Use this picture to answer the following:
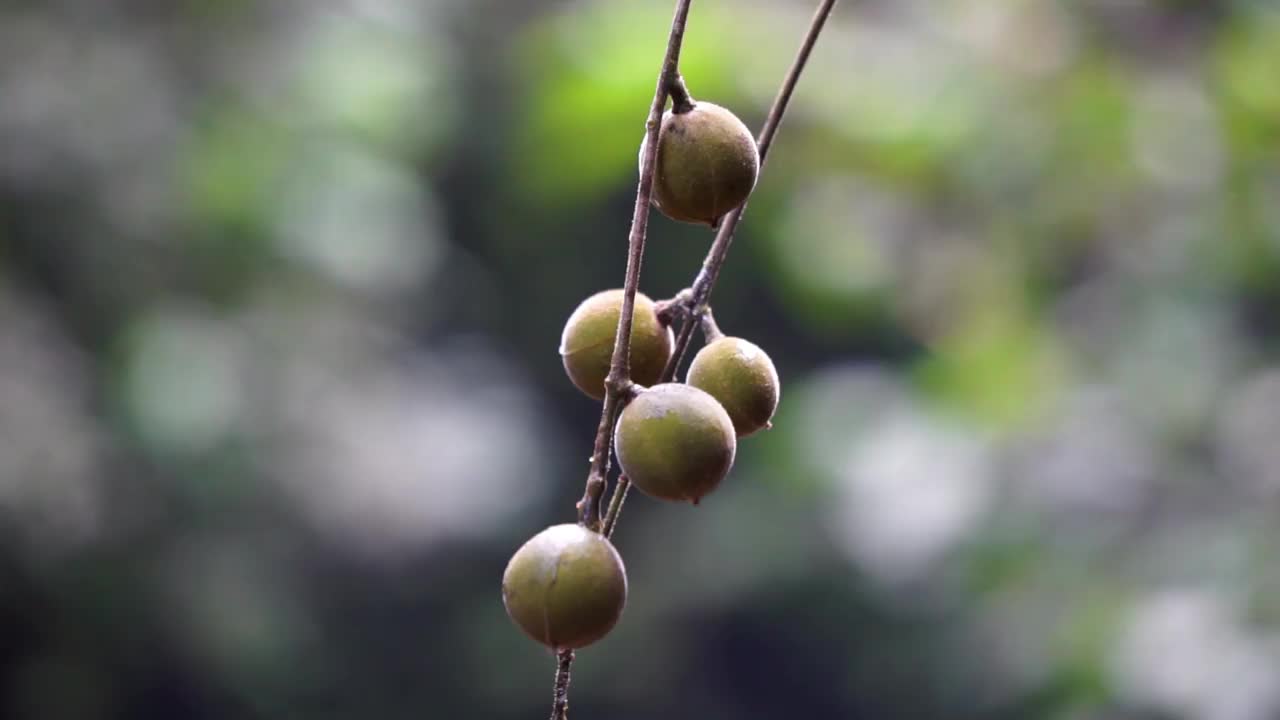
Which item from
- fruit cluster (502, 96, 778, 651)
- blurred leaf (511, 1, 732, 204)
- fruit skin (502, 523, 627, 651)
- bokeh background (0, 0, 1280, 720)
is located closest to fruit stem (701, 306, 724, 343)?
fruit cluster (502, 96, 778, 651)

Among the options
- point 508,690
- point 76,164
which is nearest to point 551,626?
point 76,164

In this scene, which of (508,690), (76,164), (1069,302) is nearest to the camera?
(1069,302)

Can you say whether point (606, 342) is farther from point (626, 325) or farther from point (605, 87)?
point (605, 87)

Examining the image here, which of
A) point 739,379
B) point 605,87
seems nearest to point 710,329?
point 739,379

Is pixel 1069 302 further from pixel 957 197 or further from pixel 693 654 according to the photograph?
pixel 693 654

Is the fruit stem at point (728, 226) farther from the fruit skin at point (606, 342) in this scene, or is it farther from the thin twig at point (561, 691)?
the thin twig at point (561, 691)

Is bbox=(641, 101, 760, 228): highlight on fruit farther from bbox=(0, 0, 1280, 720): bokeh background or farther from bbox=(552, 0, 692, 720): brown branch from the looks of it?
bbox=(0, 0, 1280, 720): bokeh background
